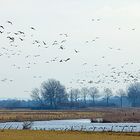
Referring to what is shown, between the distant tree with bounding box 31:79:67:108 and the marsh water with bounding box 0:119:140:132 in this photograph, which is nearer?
the marsh water with bounding box 0:119:140:132

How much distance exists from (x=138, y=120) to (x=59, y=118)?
2135 cm

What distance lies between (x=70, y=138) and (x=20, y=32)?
19.2m

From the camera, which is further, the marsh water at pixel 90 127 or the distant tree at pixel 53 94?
the distant tree at pixel 53 94

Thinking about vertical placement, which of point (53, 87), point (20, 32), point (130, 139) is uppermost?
point (53, 87)

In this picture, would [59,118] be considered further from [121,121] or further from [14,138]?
[14,138]

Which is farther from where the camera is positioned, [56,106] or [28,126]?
[56,106]

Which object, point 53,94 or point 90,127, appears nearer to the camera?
point 90,127

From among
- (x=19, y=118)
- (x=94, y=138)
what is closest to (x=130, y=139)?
(x=94, y=138)

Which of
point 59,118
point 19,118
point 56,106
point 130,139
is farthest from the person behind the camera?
point 56,106

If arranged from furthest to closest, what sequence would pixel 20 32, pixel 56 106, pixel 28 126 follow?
1. pixel 56 106
2. pixel 28 126
3. pixel 20 32

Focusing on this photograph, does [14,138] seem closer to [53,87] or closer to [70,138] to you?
[70,138]

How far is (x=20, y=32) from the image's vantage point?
97.4 feet

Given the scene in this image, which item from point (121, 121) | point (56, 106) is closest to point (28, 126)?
point (121, 121)

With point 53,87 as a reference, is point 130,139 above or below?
below
